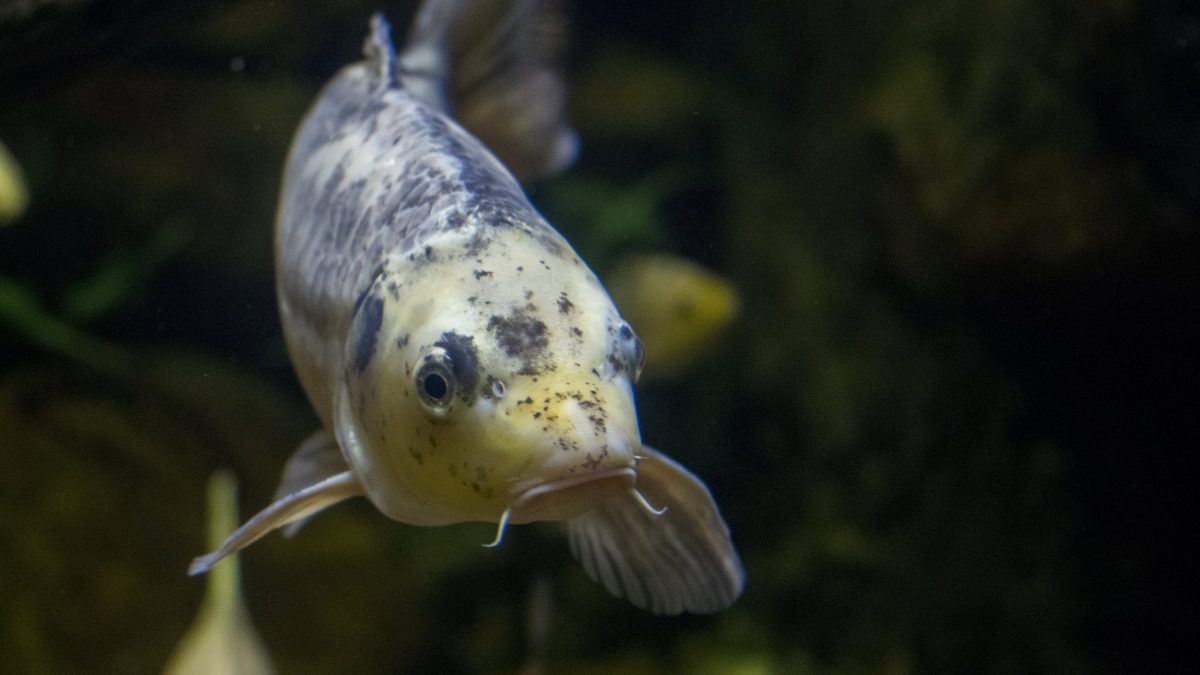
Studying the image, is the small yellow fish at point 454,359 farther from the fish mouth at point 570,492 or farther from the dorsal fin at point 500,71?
the dorsal fin at point 500,71

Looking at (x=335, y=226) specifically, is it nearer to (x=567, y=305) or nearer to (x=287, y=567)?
(x=567, y=305)

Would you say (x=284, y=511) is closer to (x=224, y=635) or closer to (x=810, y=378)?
(x=224, y=635)

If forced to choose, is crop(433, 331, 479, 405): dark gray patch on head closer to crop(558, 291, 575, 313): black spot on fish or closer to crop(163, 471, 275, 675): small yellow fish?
crop(558, 291, 575, 313): black spot on fish

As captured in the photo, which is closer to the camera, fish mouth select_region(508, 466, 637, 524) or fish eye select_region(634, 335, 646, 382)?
fish mouth select_region(508, 466, 637, 524)

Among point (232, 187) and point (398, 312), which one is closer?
point (398, 312)

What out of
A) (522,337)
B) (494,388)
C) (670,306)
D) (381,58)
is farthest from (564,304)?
(670,306)

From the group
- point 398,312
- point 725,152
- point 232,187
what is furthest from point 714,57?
point 398,312

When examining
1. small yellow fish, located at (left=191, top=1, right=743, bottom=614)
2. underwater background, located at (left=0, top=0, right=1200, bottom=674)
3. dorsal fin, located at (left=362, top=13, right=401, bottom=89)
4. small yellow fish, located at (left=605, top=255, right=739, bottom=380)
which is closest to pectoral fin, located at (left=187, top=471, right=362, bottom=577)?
small yellow fish, located at (left=191, top=1, right=743, bottom=614)

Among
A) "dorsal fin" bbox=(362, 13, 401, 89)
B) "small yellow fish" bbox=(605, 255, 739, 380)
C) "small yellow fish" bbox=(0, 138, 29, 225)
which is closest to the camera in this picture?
"dorsal fin" bbox=(362, 13, 401, 89)
